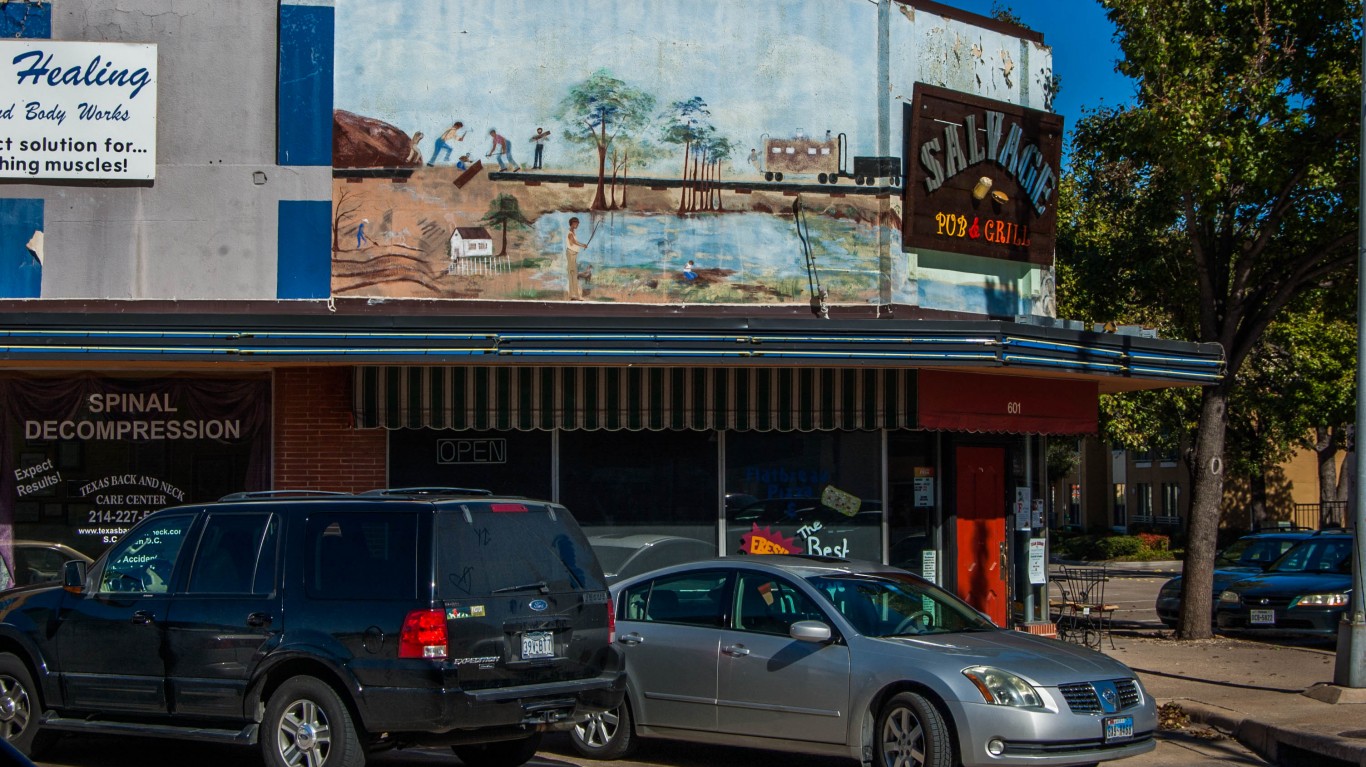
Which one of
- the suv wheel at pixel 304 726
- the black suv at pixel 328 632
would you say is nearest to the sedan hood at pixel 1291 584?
the black suv at pixel 328 632

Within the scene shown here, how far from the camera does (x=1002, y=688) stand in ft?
29.0

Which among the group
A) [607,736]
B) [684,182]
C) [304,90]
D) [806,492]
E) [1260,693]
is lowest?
[1260,693]

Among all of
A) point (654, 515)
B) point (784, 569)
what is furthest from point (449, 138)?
point (784, 569)

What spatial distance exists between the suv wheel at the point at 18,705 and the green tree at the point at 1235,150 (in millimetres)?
13005

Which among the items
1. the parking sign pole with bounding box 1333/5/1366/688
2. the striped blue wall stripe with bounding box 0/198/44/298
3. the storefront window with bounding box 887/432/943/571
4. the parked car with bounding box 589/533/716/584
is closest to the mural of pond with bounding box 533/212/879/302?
the storefront window with bounding box 887/432/943/571

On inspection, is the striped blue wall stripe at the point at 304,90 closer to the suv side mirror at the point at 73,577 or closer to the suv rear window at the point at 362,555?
the suv side mirror at the point at 73,577

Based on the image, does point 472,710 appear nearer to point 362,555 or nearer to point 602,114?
point 362,555

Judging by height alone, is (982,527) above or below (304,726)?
above

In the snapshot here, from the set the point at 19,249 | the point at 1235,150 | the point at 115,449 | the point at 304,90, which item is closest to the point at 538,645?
the point at 304,90

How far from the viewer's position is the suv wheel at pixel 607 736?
34.0 feet

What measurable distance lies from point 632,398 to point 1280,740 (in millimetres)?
7130

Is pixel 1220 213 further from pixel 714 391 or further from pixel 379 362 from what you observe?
pixel 379 362

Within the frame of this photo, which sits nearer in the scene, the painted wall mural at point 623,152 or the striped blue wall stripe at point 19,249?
the striped blue wall stripe at point 19,249

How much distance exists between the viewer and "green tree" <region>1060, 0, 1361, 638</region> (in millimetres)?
16391
